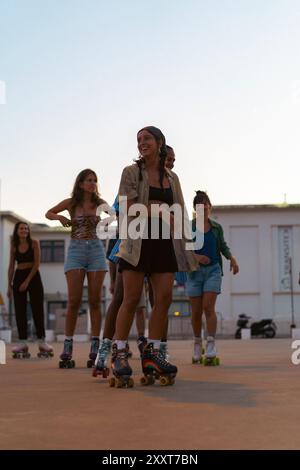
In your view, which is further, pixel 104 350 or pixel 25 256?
pixel 25 256

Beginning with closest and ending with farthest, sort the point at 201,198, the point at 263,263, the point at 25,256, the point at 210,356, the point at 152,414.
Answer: the point at 152,414 < the point at 210,356 < the point at 201,198 < the point at 25,256 < the point at 263,263

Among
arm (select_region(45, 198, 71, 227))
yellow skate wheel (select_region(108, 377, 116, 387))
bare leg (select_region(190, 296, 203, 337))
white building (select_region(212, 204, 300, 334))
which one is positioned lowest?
yellow skate wheel (select_region(108, 377, 116, 387))

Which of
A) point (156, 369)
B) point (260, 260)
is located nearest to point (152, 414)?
point (156, 369)

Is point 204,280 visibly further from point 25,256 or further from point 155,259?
point 25,256

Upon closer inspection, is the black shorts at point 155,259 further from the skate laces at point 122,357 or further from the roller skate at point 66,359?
the roller skate at point 66,359

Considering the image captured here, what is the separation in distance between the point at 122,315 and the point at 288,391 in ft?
3.83

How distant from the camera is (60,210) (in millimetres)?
6289

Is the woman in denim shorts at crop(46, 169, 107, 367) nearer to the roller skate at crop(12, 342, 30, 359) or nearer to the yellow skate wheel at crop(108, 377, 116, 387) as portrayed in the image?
the yellow skate wheel at crop(108, 377, 116, 387)

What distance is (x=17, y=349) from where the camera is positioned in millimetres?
8383

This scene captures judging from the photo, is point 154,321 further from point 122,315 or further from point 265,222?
point 265,222

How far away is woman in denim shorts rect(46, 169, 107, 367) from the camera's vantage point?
6152 mm

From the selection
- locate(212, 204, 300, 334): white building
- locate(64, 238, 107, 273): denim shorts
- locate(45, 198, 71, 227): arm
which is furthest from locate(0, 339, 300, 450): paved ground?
locate(212, 204, 300, 334): white building

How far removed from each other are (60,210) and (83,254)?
480 millimetres

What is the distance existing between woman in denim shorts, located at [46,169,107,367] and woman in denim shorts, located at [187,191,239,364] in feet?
3.45
